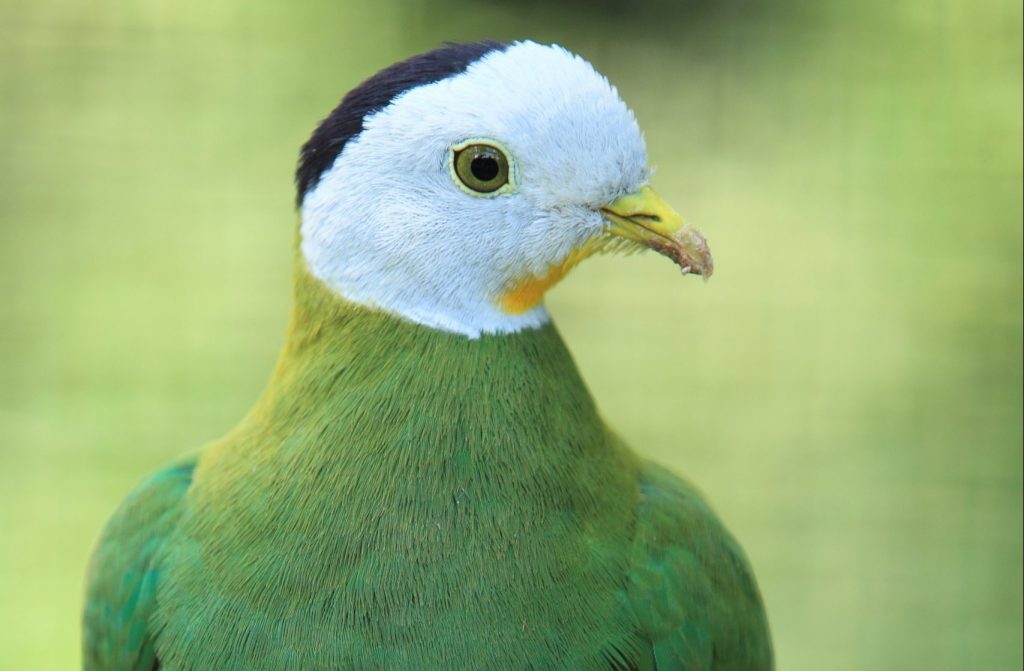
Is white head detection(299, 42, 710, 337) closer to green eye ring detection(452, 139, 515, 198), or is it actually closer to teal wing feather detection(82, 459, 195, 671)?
green eye ring detection(452, 139, 515, 198)

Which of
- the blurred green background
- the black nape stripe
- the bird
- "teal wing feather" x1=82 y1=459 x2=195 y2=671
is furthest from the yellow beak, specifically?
the blurred green background

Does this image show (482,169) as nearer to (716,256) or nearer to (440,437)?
(440,437)

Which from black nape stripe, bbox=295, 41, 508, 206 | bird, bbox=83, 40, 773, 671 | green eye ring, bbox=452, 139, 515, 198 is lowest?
bird, bbox=83, 40, 773, 671

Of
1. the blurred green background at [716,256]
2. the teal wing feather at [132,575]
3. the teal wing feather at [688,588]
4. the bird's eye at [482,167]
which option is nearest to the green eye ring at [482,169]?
the bird's eye at [482,167]

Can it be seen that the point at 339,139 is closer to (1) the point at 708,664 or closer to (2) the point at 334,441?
(2) the point at 334,441

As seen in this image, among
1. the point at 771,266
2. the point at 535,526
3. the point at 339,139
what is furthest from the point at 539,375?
the point at 771,266
